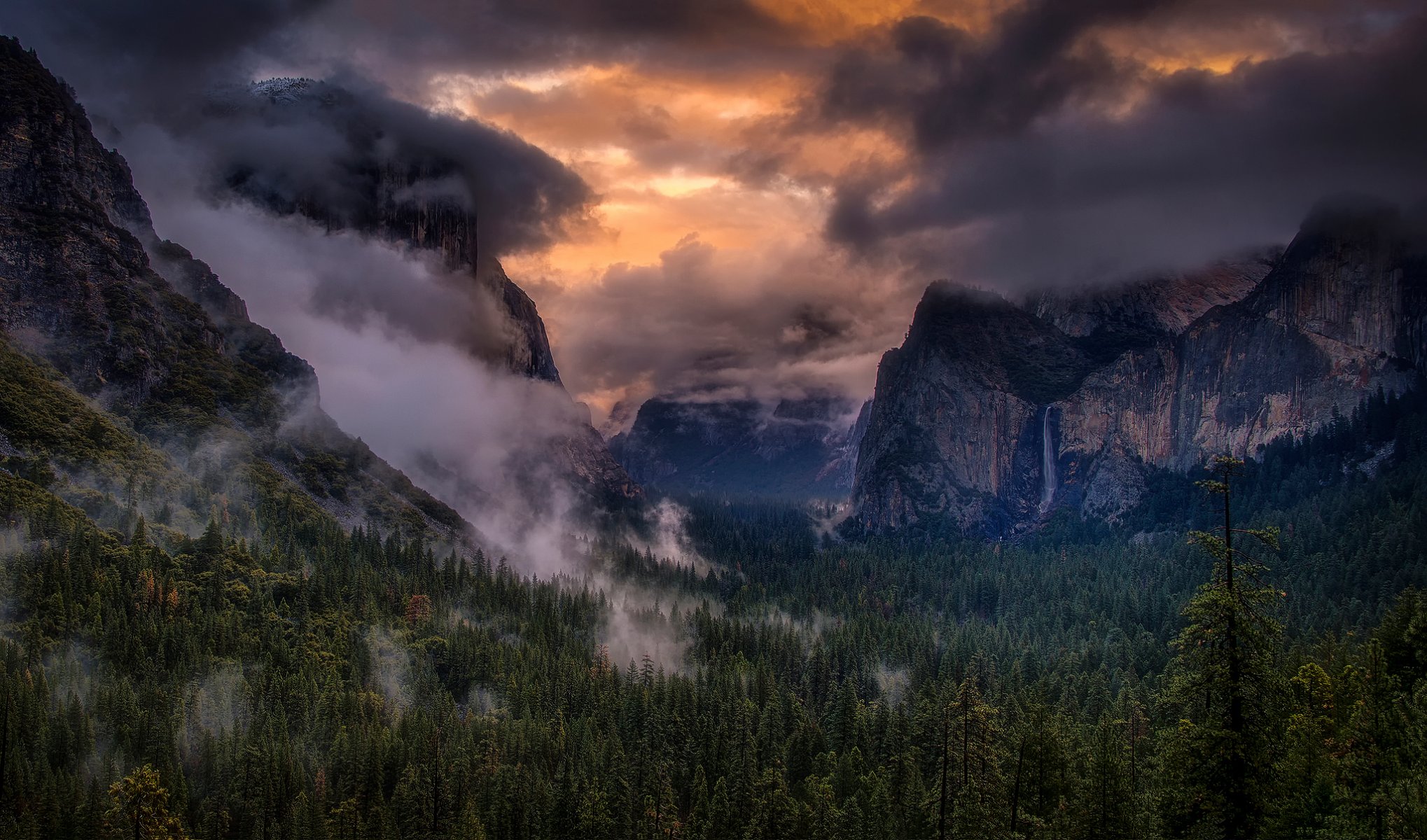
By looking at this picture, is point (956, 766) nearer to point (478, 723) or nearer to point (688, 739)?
point (688, 739)

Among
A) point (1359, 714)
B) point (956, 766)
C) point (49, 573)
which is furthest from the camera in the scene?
point (49, 573)

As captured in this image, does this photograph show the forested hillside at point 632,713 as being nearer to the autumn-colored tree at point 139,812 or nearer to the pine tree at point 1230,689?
the pine tree at point 1230,689

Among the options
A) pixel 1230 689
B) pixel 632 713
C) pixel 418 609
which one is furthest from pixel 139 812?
pixel 418 609

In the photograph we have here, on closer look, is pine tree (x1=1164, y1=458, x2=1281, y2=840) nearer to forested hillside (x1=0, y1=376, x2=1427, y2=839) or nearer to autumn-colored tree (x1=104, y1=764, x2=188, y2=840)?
forested hillside (x1=0, y1=376, x2=1427, y2=839)

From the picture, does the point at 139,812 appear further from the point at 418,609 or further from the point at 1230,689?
the point at 418,609

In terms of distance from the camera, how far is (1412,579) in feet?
555

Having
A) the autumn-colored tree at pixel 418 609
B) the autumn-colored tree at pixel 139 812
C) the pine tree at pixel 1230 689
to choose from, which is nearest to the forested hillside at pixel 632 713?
the pine tree at pixel 1230 689

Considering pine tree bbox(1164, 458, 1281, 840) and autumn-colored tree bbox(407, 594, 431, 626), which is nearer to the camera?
pine tree bbox(1164, 458, 1281, 840)

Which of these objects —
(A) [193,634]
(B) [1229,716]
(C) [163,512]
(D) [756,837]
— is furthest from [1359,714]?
(C) [163,512]

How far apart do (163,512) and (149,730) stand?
7583 centimetres

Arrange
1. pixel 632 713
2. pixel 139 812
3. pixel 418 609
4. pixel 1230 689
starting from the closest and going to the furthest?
1. pixel 1230 689
2. pixel 139 812
3. pixel 632 713
4. pixel 418 609

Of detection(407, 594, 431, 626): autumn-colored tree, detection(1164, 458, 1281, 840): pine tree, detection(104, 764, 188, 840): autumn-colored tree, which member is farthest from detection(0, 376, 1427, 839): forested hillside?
detection(407, 594, 431, 626): autumn-colored tree

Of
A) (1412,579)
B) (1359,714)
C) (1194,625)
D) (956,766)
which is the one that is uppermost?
(1412,579)

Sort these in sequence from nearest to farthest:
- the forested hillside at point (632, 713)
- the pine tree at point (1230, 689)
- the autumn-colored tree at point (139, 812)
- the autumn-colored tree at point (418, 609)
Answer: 1. the pine tree at point (1230, 689)
2. the forested hillside at point (632, 713)
3. the autumn-colored tree at point (139, 812)
4. the autumn-colored tree at point (418, 609)
